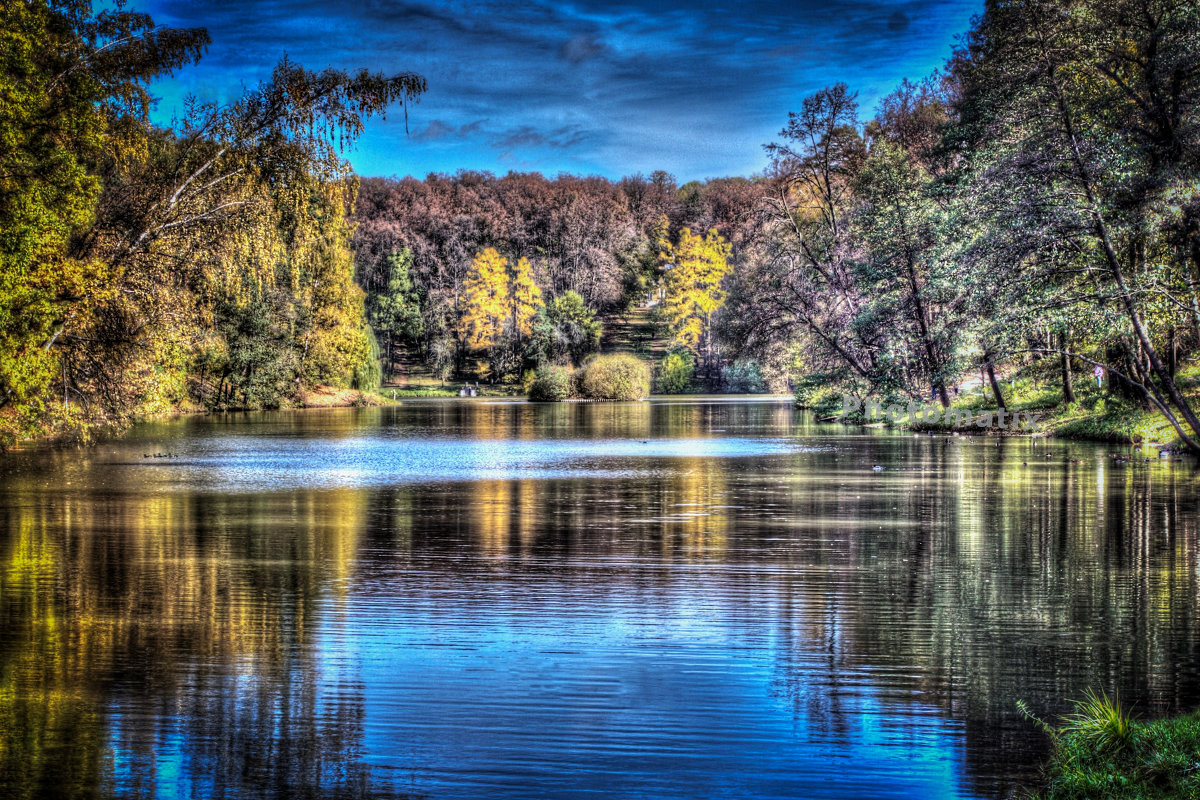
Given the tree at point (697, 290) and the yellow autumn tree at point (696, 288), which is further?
the yellow autumn tree at point (696, 288)

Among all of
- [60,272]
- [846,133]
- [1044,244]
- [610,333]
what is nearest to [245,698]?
[60,272]

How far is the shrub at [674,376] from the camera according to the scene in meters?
76.3

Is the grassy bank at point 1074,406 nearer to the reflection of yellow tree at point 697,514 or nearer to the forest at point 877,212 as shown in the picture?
the forest at point 877,212

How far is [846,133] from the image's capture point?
128ft

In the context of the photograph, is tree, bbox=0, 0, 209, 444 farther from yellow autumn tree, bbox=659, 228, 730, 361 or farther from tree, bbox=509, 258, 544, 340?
yellow autumn tree, bbox=659, 228, 730, 361

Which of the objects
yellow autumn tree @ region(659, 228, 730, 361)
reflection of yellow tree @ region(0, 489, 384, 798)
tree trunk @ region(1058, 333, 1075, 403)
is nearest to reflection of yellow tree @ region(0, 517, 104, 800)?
reflection of yellow tree @ region(0, 489, 384, 798)

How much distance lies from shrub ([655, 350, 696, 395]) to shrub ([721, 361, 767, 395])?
3.24 m

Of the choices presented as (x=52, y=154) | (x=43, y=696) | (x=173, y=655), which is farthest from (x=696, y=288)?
(x=43, y=696)

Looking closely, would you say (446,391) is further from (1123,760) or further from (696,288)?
(1123,760)

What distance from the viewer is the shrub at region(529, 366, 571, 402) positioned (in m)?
63.2

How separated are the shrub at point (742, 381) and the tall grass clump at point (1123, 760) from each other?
6741 cm

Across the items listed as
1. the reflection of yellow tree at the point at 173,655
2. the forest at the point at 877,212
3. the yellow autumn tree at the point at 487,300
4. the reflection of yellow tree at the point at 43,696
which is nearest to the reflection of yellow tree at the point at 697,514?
the reflection of yellow tree at the point at 173,655

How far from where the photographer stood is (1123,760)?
4.86 m

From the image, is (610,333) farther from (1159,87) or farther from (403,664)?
(403,664)
